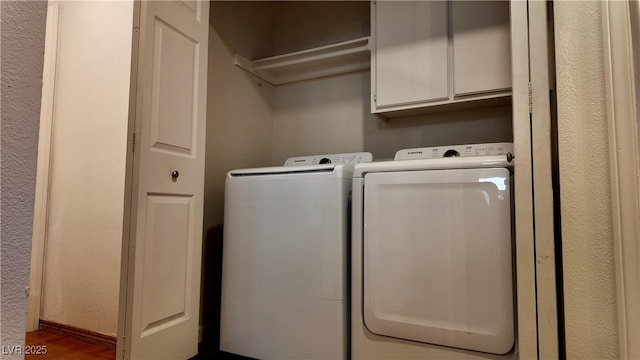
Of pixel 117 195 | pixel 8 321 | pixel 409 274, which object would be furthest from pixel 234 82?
pixel 8 321

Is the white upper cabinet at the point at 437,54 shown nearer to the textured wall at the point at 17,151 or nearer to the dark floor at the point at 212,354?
the dark floor at the point at 212,354

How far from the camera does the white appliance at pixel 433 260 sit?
1.28 m

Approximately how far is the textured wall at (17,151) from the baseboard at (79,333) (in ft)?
6.08

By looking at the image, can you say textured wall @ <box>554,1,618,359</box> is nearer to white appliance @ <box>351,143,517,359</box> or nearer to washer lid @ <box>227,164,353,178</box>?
white appliance @ <box>351,143,517,359</box>

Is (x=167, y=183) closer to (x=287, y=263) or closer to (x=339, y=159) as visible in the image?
(x=287, y=263)

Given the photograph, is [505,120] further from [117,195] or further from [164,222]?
[117,195]

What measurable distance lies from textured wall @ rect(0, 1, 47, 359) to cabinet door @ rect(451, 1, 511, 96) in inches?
70.6

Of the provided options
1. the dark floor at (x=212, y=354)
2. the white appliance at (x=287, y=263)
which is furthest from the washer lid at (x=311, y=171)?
the dark floor at (x=212, y=354)

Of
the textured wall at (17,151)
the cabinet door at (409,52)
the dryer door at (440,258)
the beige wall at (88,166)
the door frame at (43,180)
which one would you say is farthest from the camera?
the door frame at (43,180)

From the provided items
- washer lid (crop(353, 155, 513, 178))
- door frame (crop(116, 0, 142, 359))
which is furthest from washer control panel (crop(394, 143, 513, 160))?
door frame (crop(116, 0, 142, 359))

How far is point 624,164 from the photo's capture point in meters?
0.94

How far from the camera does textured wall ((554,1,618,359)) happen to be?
992 millimetres

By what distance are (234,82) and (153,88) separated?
32.3 inches

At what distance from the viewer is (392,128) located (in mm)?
Answer: 2301
